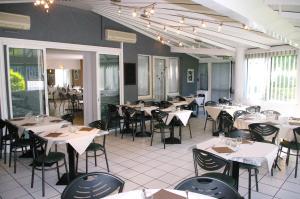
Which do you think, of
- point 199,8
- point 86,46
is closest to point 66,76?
point 86,46

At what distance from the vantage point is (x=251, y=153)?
2695 millimetres

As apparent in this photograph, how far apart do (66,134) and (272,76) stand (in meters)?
6.44

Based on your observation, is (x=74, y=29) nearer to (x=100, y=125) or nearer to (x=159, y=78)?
(x=100, y=125)

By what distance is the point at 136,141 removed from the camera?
Answer: 588 centimetres

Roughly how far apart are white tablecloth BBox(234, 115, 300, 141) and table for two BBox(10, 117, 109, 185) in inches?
105

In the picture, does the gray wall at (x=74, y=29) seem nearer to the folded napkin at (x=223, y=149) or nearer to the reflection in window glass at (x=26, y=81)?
the reflection in window glass at (x=26, y=81)

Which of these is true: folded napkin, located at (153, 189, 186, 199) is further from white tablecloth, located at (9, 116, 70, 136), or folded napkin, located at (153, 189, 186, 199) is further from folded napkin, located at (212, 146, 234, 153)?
white tablecloth, located at (9, 116, 70, 136)

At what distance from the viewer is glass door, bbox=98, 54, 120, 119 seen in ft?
22.7

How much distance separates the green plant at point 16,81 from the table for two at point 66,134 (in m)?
1.08

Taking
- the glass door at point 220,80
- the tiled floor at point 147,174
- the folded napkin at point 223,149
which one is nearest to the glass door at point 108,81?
the tiled floor at point 147,174

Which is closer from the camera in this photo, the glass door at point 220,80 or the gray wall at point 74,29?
the gray wall at point 74,29

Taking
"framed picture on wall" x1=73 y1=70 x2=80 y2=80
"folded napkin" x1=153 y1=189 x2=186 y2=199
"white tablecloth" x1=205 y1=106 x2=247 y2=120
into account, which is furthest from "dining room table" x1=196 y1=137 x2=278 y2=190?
"framed picture on wall" x1=73 y1=70 x2=80 y2=80

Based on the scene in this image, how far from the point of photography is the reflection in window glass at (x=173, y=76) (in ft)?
30.5

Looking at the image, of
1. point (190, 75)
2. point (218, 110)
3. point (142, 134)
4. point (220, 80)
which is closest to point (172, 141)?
point (142, 134)
